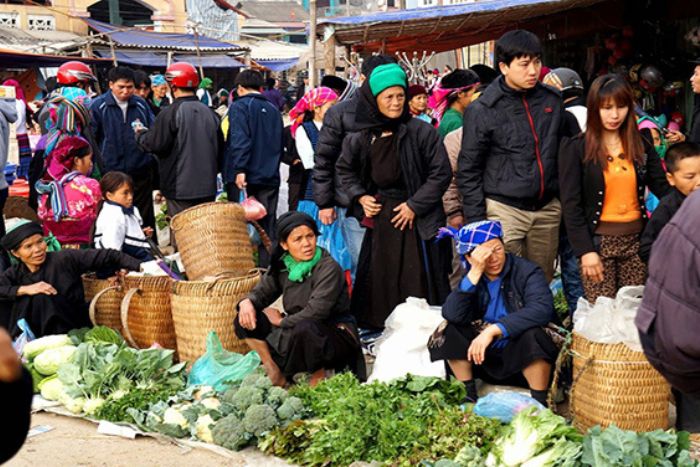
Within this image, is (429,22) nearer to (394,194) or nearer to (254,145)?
(254,145)

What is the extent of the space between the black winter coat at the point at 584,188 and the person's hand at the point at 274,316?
1809 millimetres

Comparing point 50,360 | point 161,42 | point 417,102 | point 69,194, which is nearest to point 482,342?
point 50,360

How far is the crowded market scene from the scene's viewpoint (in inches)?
170

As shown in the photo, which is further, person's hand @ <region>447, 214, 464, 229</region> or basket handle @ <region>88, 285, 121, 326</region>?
person's hand @ <region>447, 214, 464, 229</region>

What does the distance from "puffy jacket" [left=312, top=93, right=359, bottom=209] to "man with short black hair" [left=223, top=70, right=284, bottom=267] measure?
1400 mm

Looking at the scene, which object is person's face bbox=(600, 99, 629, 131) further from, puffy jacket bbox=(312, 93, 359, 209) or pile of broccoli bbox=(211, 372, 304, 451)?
pile of broccoli bbox=(211, 372, 304, 451)

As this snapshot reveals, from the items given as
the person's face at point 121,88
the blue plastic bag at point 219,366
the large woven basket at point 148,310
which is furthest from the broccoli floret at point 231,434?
the person's face at point 121,88

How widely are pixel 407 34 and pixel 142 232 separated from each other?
5.01 metres

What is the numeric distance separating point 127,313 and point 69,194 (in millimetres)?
1450

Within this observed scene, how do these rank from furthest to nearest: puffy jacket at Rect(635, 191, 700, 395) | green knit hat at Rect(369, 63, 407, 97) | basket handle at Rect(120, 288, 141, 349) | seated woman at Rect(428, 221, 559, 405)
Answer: basket handle at Rect(120, 288, 141, 349), green knit hat at Rect(369, 63, 407, 97), seated woman at Rect(428, 221, 559, 405), puffy jacket at Rect(635, 191, 700, 395)

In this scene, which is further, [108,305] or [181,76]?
[181,76]

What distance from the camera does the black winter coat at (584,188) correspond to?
15.9ft

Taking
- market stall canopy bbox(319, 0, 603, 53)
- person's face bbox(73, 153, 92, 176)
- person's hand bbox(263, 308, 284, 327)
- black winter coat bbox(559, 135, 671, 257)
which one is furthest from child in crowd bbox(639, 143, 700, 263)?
market stall canopy bbox(319, 0, 603, 53)

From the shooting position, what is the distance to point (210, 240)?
20.1 ft
